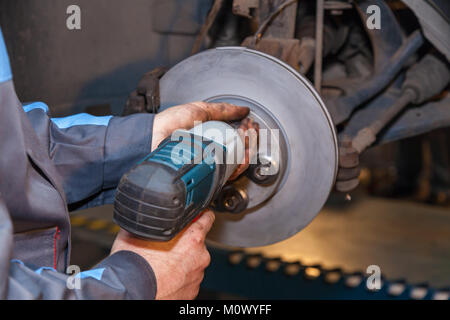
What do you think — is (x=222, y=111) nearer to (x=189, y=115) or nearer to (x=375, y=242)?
(x=189, y=115)

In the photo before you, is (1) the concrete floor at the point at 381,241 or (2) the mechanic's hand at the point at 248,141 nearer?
(2) the mechanic's hand at the point at 248,141

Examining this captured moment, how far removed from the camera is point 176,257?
0.60 m

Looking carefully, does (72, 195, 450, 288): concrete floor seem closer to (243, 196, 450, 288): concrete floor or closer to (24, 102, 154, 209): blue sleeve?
(243, 196, 450, 288): concrete floor

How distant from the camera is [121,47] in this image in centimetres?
92

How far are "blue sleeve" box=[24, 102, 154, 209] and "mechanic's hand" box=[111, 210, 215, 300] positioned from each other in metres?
0.13

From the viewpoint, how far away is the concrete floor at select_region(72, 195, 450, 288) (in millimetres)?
1724

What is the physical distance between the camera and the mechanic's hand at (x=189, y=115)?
0.68m

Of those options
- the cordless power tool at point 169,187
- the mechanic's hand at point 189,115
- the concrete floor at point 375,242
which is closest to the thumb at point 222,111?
the mechanic's hand at point 189,115

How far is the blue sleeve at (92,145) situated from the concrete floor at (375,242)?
100cm

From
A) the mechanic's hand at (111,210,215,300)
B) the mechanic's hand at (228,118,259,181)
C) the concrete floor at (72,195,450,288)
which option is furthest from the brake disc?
the concrete floor at (72,195,450,288)

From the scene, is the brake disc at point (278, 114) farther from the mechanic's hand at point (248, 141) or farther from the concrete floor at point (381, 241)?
the concrete floor at point (381, 241)

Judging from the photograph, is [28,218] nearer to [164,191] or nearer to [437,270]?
[164,191]

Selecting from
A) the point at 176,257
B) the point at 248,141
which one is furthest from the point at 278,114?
the point at 176,257

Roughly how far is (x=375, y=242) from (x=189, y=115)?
1.54 meters
